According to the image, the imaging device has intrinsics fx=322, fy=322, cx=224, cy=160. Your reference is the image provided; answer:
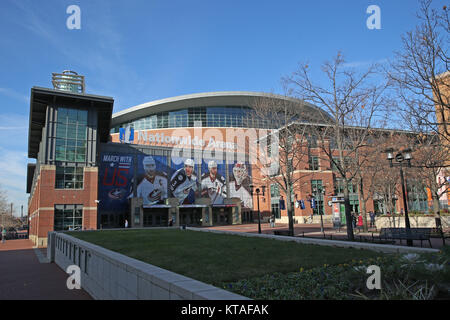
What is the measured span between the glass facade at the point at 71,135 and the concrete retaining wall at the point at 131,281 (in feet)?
91.2

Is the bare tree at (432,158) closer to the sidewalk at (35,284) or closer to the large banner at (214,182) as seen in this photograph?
the sidewalk at (35,284)

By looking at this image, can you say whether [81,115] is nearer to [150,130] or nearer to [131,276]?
[150,130]

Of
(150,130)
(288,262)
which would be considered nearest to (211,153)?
(150,130)

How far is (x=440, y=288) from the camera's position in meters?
5.53

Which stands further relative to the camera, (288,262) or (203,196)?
(203,196)

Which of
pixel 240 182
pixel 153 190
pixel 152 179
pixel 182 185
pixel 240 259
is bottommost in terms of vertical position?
pixel 240 259

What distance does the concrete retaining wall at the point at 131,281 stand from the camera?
4855mm

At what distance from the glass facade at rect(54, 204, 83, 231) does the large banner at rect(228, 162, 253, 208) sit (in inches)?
1097

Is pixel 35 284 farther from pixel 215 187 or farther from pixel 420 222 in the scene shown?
pixel 215 187

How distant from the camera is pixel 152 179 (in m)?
51.1

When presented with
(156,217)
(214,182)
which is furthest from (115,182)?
(214,182)

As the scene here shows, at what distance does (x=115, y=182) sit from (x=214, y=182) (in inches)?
677

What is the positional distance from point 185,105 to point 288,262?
6690cm
